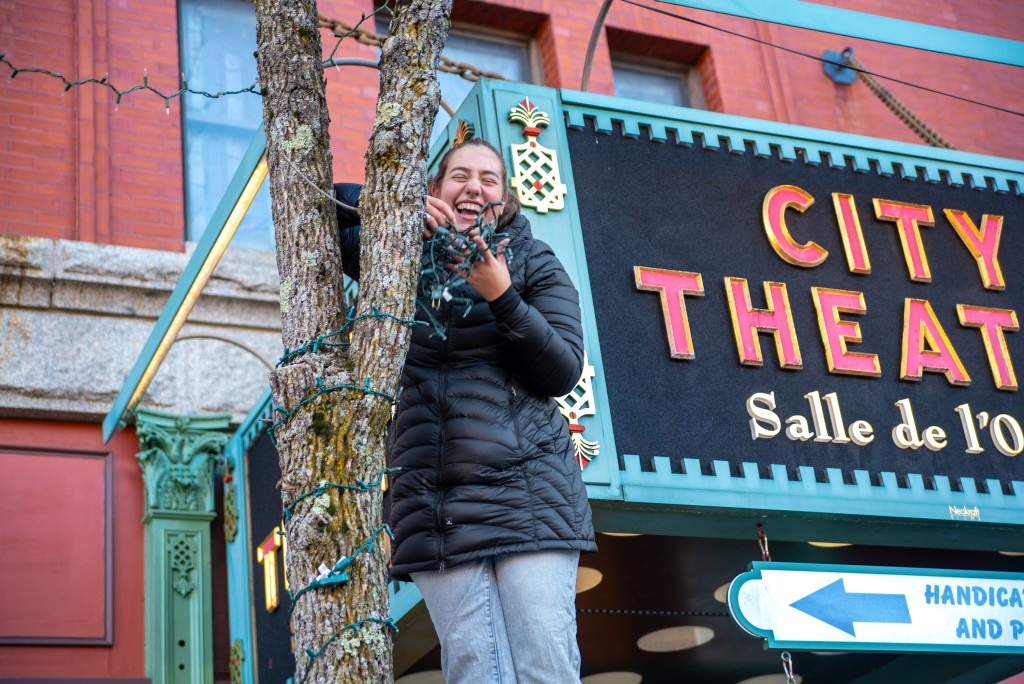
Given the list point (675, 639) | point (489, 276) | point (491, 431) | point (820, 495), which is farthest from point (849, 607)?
point (489, 276)

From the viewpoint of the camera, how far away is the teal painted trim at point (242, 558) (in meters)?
8.21

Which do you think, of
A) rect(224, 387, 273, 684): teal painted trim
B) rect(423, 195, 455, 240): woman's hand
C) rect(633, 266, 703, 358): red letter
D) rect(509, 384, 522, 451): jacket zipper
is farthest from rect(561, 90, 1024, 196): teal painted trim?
rect(224, 387, 273, 684): teal painted trim

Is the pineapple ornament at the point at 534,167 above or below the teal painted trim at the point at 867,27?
below

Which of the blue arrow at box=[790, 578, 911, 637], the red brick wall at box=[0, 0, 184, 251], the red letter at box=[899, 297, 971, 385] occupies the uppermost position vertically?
the red brick wall at box=[0, 0, 184, 251]

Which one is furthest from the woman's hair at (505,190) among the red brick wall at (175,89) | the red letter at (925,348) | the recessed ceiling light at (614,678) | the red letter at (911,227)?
the red brick wall at (175,89)

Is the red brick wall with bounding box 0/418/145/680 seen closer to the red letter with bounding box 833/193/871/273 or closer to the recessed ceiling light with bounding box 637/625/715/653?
the recessed ceiling light with bounding box 637/625/715/653

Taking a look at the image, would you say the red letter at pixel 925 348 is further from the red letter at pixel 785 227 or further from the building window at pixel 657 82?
the building window at pixel 657 82

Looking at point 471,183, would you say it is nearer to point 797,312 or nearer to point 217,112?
point 797,312

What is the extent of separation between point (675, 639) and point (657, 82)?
562 cm

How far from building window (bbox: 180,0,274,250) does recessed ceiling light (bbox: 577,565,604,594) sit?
12.9 ft

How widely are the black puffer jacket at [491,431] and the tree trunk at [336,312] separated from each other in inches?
10.8

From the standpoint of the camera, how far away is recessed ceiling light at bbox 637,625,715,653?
728cm

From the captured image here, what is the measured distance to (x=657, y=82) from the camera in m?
11.5

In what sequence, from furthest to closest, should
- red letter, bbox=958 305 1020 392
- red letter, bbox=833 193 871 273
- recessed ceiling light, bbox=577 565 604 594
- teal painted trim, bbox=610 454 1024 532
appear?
1. red letter, bbox=958 305 1020 392
2. red letter, bbox=833 193 871 273
3. recessed ceiling light, bbox=577 565 604 594
4. teal painted trim, bbox=610 454 1024 532
